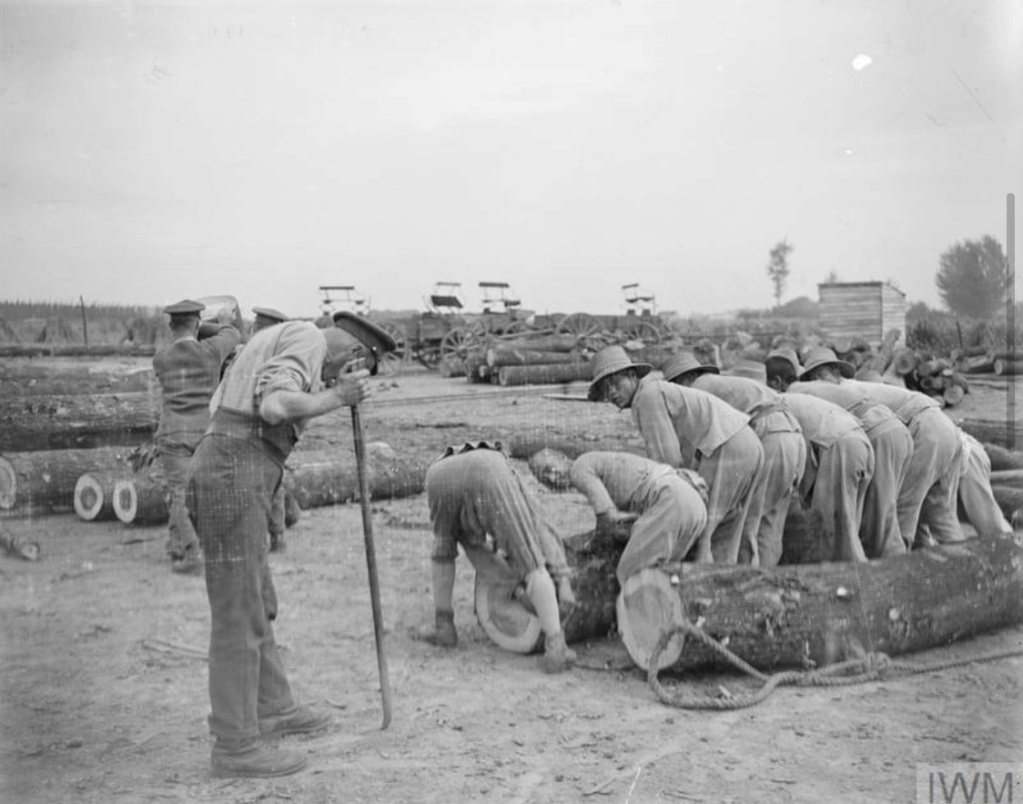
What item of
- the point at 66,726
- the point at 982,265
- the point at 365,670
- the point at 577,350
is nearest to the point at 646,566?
the point at 365,670

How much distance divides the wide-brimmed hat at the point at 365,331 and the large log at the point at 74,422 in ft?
12.4

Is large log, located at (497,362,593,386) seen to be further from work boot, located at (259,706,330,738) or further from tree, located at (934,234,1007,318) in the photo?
work boot, located at (259,706,330,738)

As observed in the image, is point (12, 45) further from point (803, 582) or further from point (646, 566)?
point (803, 582)

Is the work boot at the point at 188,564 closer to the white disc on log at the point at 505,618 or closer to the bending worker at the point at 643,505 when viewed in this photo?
the white disc on log at the point at 505,618

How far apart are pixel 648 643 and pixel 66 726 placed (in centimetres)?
237

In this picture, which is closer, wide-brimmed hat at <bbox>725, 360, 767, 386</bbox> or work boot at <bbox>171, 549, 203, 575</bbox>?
work boot at <bbox>171, 549, 203, 575</bbox>

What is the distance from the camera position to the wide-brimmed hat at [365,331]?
3.83 m

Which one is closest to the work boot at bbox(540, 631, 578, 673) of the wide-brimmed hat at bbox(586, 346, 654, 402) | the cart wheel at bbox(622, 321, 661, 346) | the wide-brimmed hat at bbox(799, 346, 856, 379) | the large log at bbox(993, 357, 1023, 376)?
the wide-brimmed hat at bbox(586, 346, 654, 402)

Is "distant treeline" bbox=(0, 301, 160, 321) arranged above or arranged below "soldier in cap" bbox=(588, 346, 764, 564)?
above

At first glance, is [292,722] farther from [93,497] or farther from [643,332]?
[643,332]

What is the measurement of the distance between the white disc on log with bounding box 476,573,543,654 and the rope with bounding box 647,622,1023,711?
0.61 metres

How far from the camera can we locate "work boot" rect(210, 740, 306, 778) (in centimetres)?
349

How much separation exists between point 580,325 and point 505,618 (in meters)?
10.4

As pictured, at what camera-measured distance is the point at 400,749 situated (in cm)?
372
